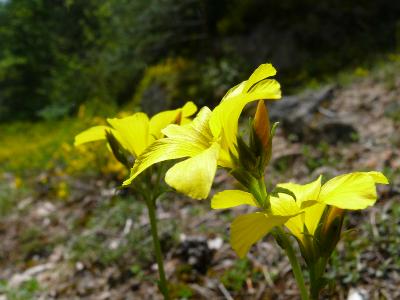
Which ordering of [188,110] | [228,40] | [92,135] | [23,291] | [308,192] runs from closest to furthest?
[308,192]
[188,110]
[92,135]
[23,291]
[228,40]

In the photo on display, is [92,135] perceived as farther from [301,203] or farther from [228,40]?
[228,40]

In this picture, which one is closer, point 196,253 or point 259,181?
point 259,181

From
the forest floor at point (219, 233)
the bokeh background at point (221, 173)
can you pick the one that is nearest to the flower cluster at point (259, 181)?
the forest floor at point (219, 233)

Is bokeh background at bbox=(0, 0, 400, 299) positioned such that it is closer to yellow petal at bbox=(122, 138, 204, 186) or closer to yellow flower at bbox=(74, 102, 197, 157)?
yellow flower at bbox=(74, 102, 197, 157)

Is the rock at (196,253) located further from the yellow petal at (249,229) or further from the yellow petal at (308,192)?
the yellow petal at (249,229)

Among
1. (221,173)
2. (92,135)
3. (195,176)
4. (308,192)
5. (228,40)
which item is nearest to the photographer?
(195,176)

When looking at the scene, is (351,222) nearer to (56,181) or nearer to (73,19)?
(56,181)

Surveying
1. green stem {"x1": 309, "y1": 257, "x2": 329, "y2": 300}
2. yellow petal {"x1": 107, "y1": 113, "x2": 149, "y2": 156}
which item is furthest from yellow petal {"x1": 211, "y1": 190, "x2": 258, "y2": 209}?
yellow petal {"x1": 107, "y1": 113, "x2": 149, "y2": 156}

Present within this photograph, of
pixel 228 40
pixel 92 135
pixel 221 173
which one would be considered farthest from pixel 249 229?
pixel 228 40
